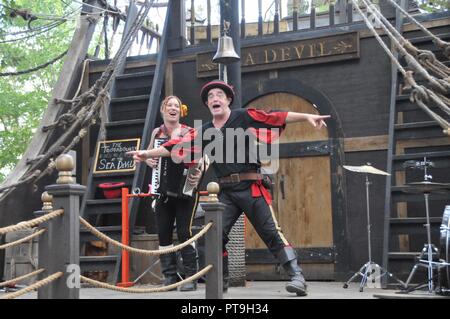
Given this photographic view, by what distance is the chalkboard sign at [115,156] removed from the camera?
950 centimetres

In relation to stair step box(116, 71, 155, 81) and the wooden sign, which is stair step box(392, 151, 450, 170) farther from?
stair step box(116, 71, 155, 81)

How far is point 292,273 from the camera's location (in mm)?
6047

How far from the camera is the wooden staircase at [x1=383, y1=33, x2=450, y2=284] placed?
7.70 metres

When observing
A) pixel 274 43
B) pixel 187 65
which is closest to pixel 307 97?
pixel 274 43

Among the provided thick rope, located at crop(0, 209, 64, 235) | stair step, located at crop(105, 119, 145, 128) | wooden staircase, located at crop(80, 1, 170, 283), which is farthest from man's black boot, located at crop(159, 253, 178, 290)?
stair step, located at crop(105, 119, 145, 128)

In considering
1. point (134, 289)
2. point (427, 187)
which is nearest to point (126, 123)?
point (427, 187)

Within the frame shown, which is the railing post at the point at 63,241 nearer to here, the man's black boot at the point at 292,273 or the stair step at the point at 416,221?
the man's black boot at the point at 292,273

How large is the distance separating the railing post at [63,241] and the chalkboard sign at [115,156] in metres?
5.42

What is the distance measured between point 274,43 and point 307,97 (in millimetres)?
881

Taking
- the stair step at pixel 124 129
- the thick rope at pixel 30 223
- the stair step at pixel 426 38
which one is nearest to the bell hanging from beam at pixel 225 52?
the stair step at pixel 124 129

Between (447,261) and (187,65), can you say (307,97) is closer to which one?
(187,65)

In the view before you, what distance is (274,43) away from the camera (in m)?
9.66
